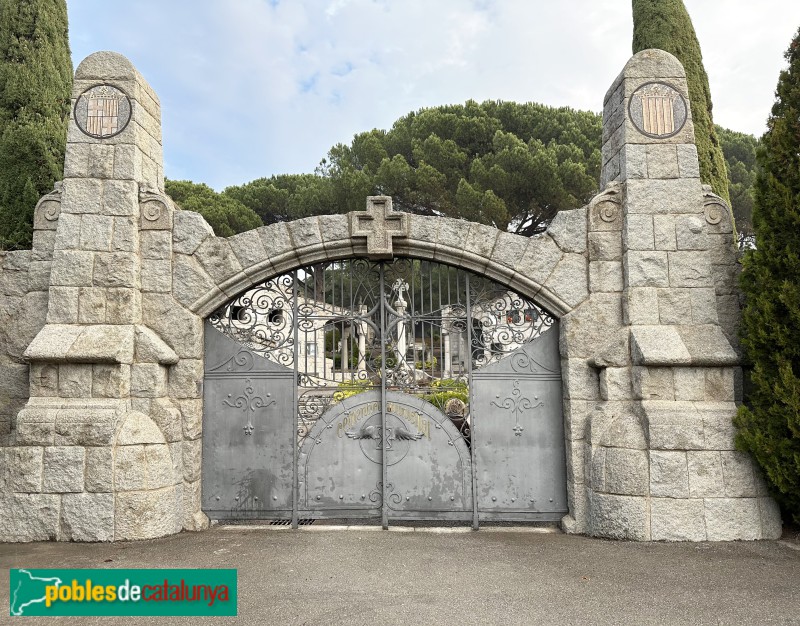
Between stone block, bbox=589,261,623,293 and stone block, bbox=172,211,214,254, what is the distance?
3439 mm

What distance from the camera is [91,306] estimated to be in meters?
4.79

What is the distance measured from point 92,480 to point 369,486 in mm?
2251

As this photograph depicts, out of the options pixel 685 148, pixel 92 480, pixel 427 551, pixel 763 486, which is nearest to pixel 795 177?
pixel 685 148

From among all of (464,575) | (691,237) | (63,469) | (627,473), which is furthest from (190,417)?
(691,237)

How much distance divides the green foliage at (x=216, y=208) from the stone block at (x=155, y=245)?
10.2 m

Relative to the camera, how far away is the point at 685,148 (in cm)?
489

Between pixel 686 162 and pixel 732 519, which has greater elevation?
pixel 686 162

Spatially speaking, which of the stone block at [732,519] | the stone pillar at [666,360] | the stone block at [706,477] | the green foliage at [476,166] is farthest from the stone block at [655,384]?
the green foliage at [476,166]

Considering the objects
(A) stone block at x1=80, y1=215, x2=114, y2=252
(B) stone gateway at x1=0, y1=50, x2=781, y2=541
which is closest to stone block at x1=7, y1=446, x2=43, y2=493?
(B) stone gateway at x1=0, y1=50, x2=781, y2=541

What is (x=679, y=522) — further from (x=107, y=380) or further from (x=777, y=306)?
(x=107, y=380)

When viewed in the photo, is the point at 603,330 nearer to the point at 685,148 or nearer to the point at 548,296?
the point at 548,296

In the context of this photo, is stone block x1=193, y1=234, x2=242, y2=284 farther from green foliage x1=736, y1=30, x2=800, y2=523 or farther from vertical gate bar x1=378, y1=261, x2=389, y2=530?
green foliage x1=736, y1=30, x2=800, y2=523

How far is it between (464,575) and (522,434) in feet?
5.36

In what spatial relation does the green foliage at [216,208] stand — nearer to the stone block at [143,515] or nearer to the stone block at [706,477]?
the stone block at [143,515]
